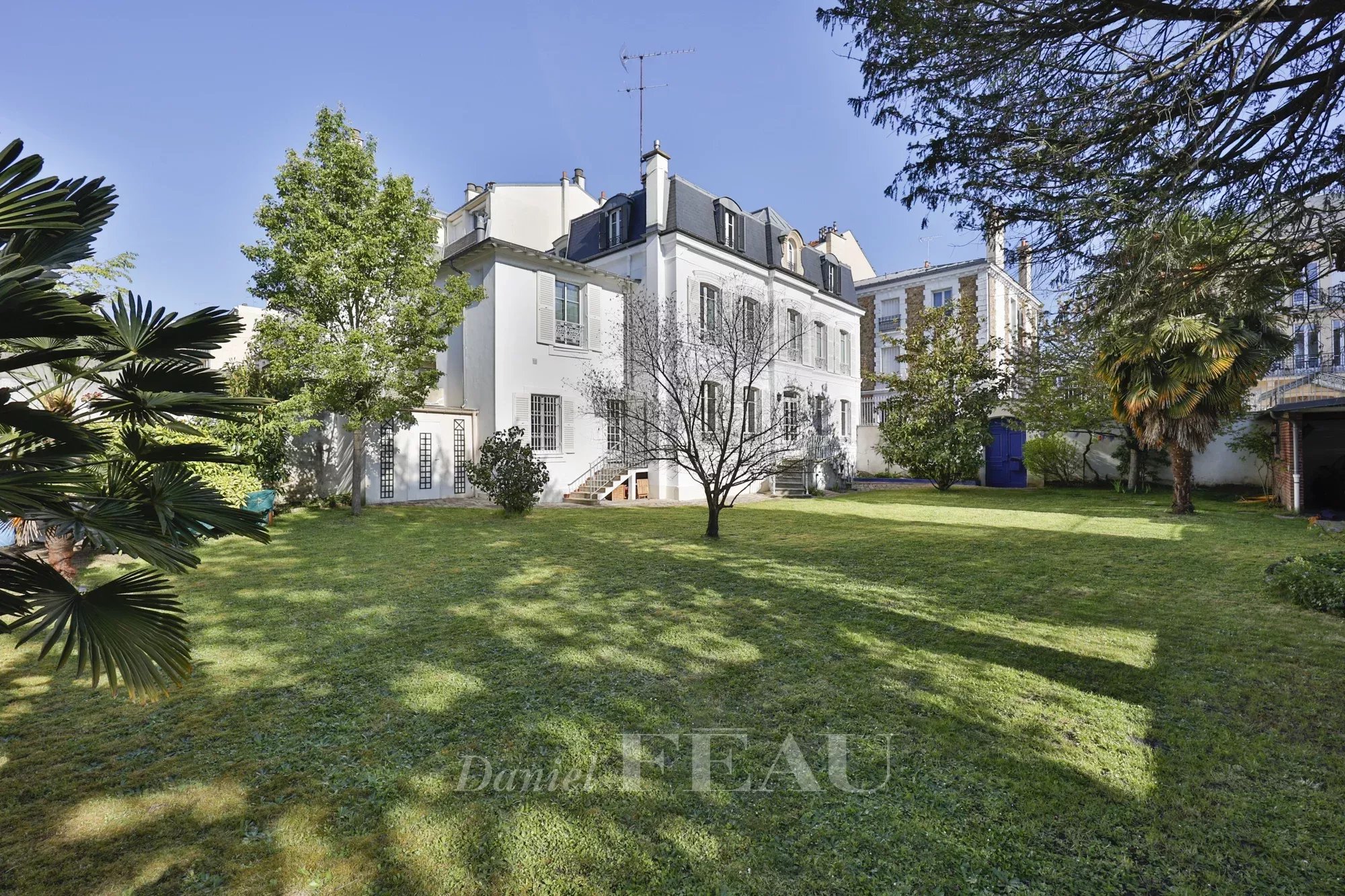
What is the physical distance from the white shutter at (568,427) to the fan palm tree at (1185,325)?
11126mm

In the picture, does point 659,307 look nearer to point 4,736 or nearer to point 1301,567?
point 1301,567

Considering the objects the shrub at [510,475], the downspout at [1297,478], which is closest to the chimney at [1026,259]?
the shrub at [510,475]

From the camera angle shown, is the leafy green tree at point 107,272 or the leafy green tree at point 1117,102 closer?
the leafy green tree at point 1117,102

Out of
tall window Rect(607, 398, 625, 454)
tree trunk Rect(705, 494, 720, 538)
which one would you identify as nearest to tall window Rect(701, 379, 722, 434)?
tree trunk Rect(705, 494, 720, 538)

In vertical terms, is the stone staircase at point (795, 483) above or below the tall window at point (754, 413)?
below

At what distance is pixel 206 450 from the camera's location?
2.57m

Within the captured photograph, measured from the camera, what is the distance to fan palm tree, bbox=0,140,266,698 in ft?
5.97

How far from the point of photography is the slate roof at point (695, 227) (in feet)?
49.6

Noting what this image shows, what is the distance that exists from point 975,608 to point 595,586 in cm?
349

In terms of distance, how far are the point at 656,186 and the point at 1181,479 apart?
1337cm

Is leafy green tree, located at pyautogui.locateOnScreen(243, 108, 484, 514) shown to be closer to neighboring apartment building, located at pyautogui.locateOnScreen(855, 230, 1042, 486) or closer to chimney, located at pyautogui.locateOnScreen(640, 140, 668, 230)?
chimney, located at pyautogui.locateOnScreen(640, 140, 668, 230)

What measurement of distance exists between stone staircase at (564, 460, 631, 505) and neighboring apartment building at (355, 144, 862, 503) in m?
0.14

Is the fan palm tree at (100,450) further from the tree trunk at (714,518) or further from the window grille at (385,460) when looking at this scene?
the window grille at (385,460)

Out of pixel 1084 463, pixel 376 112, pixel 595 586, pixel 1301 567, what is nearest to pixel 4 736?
pixel 595 586
